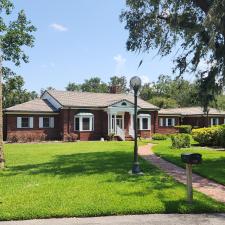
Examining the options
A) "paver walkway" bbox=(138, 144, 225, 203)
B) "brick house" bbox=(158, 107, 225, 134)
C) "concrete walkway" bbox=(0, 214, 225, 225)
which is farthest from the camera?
"brick house" bbox=(158, 107, 225, 134)

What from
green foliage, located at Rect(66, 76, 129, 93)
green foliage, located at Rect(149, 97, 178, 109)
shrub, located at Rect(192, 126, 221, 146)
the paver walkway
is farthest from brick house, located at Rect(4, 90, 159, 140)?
green foliage, located at Rect(66, 76, 129, 93)

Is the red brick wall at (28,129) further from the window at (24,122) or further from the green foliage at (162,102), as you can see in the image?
the green foliage at (162,102)

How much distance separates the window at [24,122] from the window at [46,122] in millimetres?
987

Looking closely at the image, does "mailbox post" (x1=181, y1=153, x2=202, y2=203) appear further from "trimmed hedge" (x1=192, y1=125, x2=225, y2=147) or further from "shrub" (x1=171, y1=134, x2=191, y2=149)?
"trimmed hedge" (x1=192, y1=125, x2=225, y2=147)

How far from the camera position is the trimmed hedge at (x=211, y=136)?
27269 millimetres

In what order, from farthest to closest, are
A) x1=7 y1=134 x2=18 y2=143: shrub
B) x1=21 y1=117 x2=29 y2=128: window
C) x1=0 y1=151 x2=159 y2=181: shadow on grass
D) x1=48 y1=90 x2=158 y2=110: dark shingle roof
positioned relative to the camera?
x1=48 y1=90 x2=158 y2=110: dark shingle roof, x1=21 y1=117 x2=29 y2=128: window, x1=7 y1=134 x2=18 y2=143: shrub, x1=0 y1=151 x2=159 y2=181: shadow on grass

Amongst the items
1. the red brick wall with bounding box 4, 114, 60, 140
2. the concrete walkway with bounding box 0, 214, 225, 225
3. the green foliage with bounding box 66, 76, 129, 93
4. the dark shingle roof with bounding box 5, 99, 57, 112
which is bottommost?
the concrete walkway with bounding box 0, 214, 225, 225

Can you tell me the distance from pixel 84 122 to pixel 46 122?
12.0 feet

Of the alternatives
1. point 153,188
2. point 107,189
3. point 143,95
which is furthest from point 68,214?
point 143,95

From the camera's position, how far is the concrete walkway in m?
7.77

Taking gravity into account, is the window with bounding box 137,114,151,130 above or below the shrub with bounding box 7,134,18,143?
above

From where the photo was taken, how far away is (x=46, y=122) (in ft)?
128

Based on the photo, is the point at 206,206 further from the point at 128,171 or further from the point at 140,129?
the point at 140,129

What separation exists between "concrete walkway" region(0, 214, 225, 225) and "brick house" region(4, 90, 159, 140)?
29865mm
